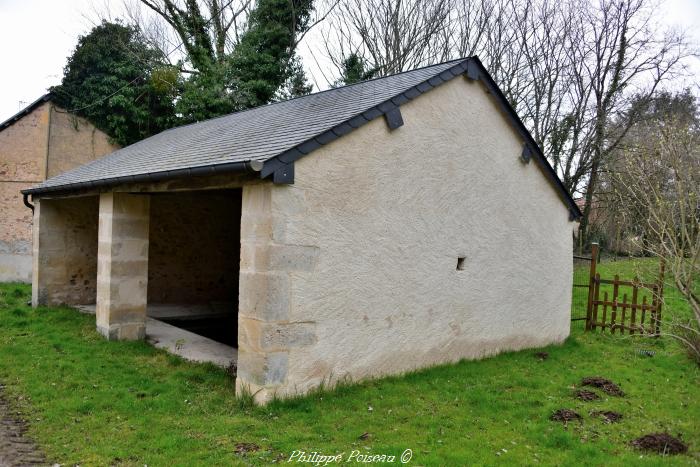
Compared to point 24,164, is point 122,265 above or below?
below

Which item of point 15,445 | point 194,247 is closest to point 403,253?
point 15,445

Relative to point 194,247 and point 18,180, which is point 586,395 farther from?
point 18,180

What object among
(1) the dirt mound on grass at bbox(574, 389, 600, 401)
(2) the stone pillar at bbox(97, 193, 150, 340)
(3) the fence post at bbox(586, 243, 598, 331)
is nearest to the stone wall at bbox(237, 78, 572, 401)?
(3) the fence post at bbox(586, 243, 598, 331)

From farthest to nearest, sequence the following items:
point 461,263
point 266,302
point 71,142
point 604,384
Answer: point 71,142 → point 461,263 → point 604,384 → point 266,302

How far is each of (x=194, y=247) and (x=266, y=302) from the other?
7.35 m

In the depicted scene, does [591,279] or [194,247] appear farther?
[194,247]

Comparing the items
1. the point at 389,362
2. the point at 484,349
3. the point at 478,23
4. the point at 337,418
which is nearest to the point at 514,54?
the point at 478,23

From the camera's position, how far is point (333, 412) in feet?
17.0

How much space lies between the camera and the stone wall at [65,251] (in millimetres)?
9992

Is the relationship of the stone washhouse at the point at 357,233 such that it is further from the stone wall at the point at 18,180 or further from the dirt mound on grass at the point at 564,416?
the stone wall at the point at 18,180

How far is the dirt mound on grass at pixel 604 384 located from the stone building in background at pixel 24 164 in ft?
46.9

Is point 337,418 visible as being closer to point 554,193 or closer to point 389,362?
point 389,362

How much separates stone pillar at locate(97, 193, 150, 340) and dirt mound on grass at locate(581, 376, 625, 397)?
648 centimetres

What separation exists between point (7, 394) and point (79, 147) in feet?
37.5
